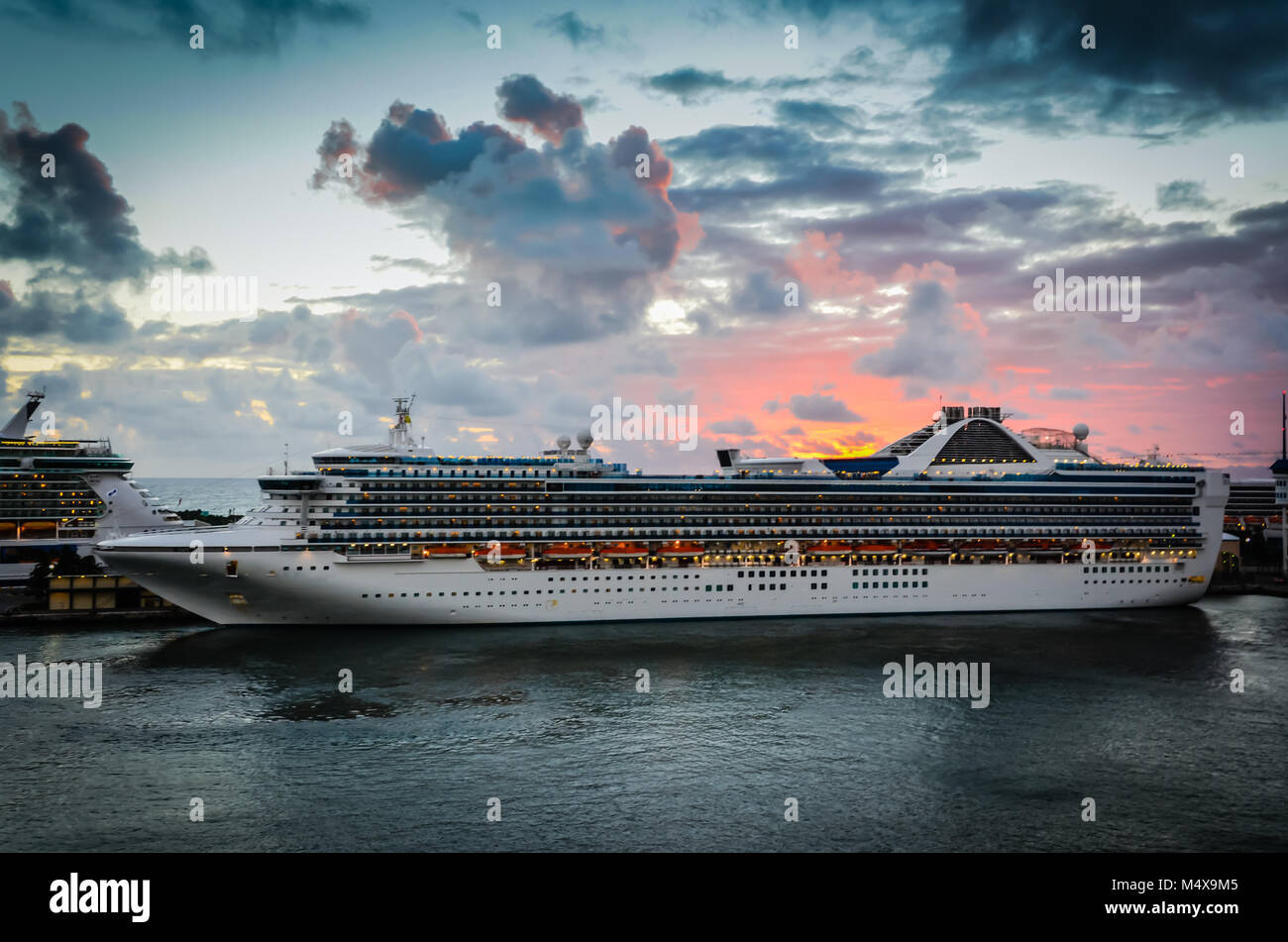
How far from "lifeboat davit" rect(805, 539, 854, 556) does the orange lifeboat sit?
15.3 meters

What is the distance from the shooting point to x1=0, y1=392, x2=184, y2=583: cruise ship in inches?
2648

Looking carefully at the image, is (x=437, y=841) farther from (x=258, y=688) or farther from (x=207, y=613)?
(x=207, y=613)

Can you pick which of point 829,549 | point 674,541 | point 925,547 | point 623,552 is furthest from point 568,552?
point 925,547

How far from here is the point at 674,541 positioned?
52.5 metres

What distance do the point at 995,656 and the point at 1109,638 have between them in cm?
997

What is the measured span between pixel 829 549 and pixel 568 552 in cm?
1845

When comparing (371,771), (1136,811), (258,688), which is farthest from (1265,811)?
(258,688)

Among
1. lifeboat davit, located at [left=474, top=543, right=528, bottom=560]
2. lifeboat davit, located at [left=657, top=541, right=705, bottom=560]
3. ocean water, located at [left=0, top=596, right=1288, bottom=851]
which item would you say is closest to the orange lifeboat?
lifeboat davit, located at [left=474, top=543, right=528, bottom=560]

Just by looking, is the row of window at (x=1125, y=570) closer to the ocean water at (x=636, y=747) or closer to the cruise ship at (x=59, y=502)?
the ocean water at (x=636, y=747)

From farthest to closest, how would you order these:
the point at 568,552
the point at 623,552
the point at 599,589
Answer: the point at 623,552
the point at 568,552
the point at 599,589

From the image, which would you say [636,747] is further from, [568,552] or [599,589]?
[568,552]

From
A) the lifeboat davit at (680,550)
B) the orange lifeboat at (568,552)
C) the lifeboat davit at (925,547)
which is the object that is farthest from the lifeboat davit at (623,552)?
the lifeboat davit at (925,547)

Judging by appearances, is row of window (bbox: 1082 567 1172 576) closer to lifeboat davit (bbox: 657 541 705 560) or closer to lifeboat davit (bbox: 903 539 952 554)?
lifeboat davit (bbox: 903 539 952 554)

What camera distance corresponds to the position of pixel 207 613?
4716 centimetres
